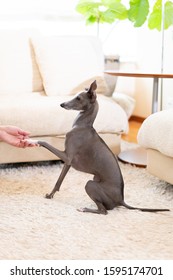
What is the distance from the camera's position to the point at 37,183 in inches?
98.6

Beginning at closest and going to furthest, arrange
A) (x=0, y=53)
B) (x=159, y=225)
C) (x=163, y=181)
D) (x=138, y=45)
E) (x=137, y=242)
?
(x=137, y=242) < (x=159, y=225) < (x=163, y=181) < (x=0, y=53) < (x=138, y=45)

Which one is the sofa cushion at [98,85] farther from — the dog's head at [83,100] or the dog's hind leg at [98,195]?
the dog's hind leg at [98,195]

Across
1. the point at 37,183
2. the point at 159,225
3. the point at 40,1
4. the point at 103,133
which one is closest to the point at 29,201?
the point at 37,183

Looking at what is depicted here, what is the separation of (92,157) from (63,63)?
50.0 inches

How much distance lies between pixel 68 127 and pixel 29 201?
0.72m

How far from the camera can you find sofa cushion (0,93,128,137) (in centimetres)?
270

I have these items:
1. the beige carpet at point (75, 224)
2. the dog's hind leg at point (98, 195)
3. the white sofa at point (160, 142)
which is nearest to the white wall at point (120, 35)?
the white sofa at point (160, 142)

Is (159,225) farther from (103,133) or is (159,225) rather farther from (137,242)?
(103,133)

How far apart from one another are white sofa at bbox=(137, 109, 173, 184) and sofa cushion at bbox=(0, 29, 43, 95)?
106 centimetres

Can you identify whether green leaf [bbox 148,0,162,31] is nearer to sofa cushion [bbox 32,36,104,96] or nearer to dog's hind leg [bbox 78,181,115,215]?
sofa cushion [bbox 32,36,104,96]

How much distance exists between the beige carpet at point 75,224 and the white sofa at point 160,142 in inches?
4.5

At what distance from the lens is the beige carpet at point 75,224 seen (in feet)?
5.44

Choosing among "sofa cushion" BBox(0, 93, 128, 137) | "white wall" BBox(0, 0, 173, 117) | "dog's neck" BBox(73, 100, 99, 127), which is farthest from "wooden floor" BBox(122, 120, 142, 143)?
"dog's neck" BBox(73, 100, 99, 127)

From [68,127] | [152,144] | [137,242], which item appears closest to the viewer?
[137,242]
